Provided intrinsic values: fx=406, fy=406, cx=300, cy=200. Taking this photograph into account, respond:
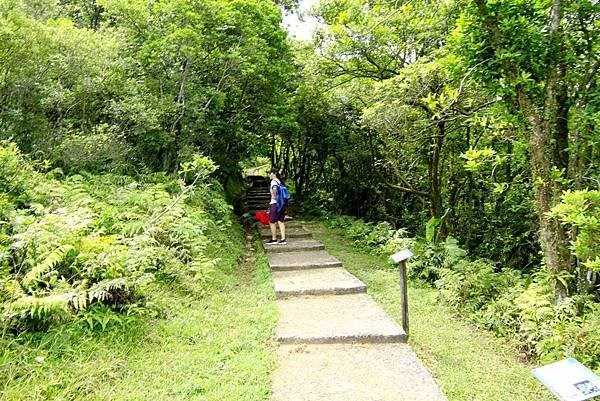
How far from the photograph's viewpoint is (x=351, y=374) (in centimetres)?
380

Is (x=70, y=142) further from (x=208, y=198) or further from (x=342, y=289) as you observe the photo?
(x=342, y=289)

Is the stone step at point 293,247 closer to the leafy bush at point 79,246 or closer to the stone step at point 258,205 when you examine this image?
the leafy bush at point 79,246

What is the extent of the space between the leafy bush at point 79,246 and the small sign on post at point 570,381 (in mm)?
3700

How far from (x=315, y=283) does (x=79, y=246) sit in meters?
3.40

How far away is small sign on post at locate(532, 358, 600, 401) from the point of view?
2.16 meters

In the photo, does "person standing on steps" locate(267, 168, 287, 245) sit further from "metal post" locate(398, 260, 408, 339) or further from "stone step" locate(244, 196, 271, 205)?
"stone step" locate(244, 196, 271, 205)

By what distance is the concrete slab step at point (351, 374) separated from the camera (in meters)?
3.46

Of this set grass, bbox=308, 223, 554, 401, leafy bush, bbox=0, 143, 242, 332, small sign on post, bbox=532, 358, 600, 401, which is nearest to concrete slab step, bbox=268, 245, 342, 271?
grass, bbox=308, 223, 554, 401

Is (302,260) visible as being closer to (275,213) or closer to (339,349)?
(275,213)

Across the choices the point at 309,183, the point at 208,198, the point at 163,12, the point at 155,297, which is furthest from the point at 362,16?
the point at 309,183

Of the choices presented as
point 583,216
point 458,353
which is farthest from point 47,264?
→ point 583,216

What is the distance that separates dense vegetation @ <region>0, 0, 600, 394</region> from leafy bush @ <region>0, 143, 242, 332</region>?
28 mm

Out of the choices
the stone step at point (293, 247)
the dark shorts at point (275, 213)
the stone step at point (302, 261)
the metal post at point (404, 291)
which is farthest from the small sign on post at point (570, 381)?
the dark shorts at point (275, 213)

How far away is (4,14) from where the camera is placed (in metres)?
5.95
